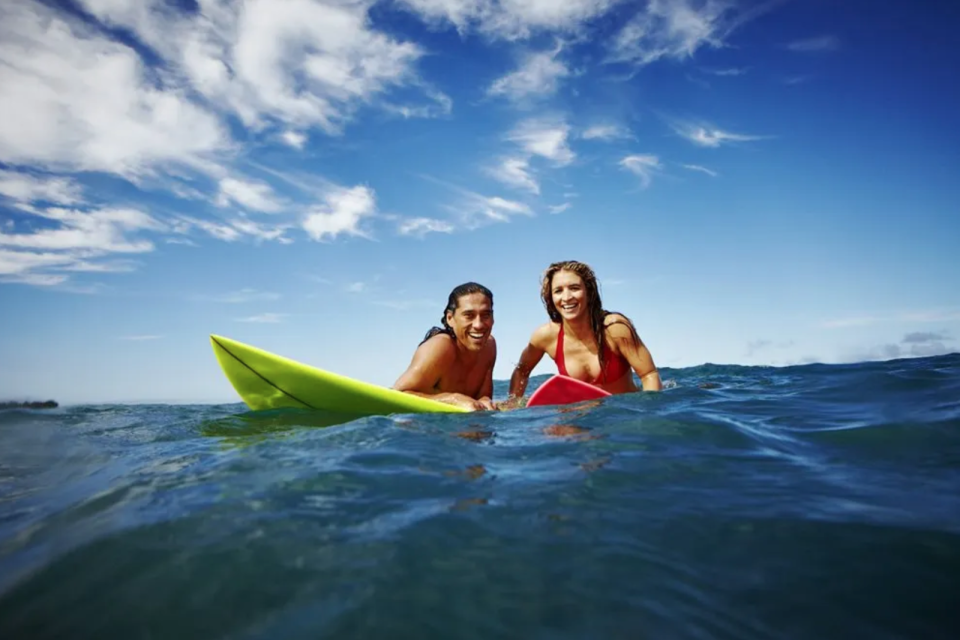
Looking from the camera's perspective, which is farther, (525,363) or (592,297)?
(525,363)

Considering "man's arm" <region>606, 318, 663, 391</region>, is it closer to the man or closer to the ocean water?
the man

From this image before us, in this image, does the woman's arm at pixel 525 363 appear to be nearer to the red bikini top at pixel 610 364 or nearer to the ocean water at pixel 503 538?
the red bikini top at pixel 610 364

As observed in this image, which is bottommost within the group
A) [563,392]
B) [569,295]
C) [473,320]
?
[563,392]

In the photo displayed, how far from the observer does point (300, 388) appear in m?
5.46

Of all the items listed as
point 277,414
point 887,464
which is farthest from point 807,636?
point 277,414

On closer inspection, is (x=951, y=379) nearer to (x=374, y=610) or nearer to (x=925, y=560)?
(x=925, y=560)

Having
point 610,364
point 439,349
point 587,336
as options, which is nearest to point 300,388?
point 439,349

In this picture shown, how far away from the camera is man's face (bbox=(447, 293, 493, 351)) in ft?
18.5

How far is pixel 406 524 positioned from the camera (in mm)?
2117

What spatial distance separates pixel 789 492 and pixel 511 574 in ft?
5.14

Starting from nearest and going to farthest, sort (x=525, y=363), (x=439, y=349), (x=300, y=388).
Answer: (x=300, y=388)
(x=439, y=349)
(x=525, y=363)

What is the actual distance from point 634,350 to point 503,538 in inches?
164

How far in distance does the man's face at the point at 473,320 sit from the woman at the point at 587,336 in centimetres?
79

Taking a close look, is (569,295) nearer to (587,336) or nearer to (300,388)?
(587,336)
